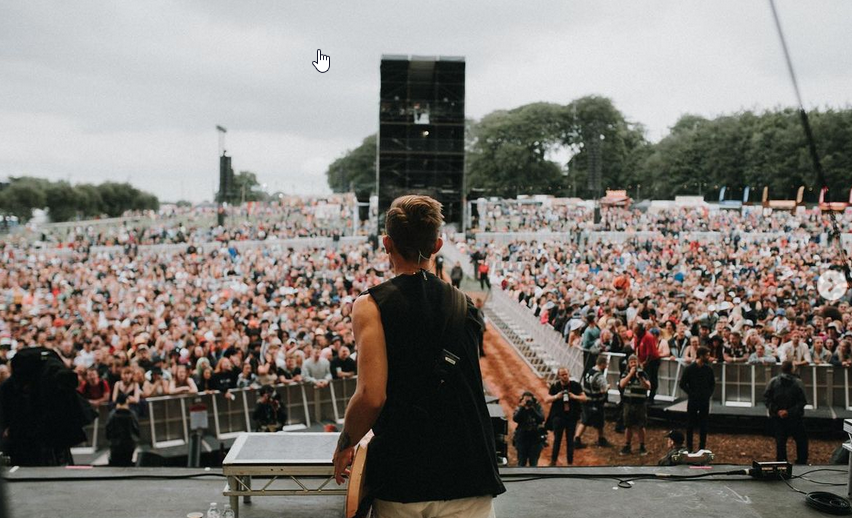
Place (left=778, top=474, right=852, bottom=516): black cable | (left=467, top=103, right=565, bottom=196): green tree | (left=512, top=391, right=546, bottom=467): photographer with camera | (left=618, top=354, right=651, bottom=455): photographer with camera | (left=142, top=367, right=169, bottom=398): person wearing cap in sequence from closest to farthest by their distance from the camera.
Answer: (left=778, top=474, right=852, bottom=516): black cable
(left=512, top=391, right=546, bottom=467): photographer with camera
(left=142, top=367, right=169, bottom=398): person wearing cap
(left=618, top=354, right=651, bottom=455): photographer with camera
(left=467, top=103, right=565, bottom=196): green tree

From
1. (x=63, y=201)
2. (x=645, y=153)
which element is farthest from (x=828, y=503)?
(x=63, y=201)

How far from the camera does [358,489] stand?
47.6 inches

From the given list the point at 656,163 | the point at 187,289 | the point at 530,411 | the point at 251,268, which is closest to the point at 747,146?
the point at 656,163

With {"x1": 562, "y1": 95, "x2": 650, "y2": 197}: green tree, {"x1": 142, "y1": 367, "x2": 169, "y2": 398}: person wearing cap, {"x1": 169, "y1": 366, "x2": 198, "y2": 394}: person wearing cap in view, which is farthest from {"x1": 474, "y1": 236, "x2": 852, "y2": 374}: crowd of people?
{"x1": 562, "y1": 95, "x2": 650, "y2": 197}: green tree

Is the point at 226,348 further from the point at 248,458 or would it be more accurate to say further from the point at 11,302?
the point at 11,302

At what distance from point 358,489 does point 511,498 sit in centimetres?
200

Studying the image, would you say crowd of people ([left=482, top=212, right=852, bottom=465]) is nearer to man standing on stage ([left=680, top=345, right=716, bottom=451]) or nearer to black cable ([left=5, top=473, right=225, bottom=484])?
man standing on stage ([left=680, top=345, right=716, bottom=451])

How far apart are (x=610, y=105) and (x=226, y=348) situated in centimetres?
3066

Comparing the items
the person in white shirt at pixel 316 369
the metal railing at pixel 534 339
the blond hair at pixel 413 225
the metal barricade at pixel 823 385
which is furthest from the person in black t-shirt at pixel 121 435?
the metal barricade at pixel 823 385

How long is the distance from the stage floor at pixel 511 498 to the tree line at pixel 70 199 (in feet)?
65.6

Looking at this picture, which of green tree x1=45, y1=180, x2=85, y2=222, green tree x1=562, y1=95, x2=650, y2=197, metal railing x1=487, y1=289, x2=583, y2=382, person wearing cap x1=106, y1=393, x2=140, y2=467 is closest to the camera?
person wearing cap x1=106, y1=393, x2=140, y2=467

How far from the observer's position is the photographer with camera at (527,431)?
486 centimetres

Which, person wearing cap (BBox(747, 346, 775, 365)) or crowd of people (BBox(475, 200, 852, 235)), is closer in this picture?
person wearing cap (BBox(747, 346, 775, 365))

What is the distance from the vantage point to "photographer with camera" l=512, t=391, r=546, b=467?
15.9 feet
